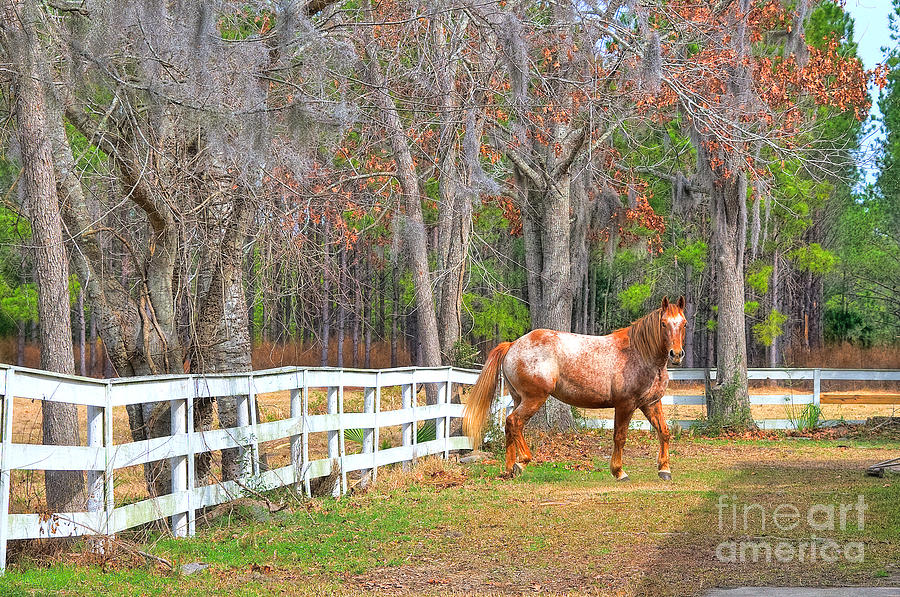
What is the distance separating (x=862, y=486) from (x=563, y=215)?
7412 mm

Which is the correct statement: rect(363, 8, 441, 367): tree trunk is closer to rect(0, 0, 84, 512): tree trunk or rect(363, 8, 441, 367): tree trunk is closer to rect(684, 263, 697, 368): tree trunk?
rect(0, 0, 84, 512): tree trunk

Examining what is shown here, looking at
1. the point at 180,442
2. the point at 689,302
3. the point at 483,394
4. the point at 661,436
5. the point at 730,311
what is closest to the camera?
the point at 180,442

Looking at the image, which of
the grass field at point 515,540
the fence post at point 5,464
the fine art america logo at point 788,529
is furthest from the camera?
the fine art america logo at point 788,529

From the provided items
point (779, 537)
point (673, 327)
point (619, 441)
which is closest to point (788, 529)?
point (779, 537)

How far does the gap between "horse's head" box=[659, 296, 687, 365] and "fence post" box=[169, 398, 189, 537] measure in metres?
5.04

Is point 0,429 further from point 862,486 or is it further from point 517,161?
point 517,161

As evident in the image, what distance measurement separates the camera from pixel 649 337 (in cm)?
1059

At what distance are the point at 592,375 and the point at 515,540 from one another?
4.05 meters

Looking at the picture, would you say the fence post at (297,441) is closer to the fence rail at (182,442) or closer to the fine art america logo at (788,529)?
the fence rail at (182,442)

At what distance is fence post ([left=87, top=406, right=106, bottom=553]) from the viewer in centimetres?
616

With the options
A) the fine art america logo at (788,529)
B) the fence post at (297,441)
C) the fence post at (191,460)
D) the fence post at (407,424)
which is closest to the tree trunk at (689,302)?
the fence post at (407,424)

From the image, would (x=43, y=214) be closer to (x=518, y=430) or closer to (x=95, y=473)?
(x=95, y=473)

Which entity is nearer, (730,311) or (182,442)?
(182,442)

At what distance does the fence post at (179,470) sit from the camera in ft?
23.4
